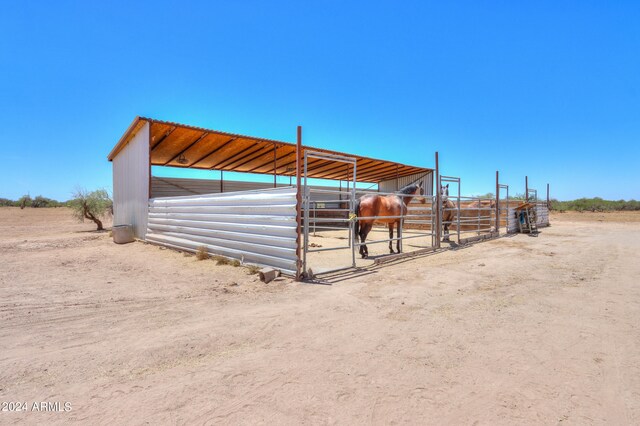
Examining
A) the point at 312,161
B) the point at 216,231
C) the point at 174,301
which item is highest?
the point at 312,161

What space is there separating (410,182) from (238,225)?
1682 centimetres

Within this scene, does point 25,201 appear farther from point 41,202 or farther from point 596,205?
point 596,205

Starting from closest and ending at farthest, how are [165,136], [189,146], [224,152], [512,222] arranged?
[165,136] → [189,146] → [224,152] → [512,222]

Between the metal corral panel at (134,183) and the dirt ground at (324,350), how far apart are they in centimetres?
602

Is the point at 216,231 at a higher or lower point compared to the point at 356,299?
higher

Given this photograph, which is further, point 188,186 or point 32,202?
point 32,202

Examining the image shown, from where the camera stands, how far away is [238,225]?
659 centimetres

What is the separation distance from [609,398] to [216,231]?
7.07 metres

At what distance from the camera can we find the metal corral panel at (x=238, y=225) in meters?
5.39

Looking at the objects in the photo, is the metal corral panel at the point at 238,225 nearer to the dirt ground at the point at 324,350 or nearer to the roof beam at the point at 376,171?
the dirt ground at the point at 324,350

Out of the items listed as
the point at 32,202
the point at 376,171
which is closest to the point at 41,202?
the point at 32,202

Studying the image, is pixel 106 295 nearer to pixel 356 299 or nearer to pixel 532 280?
pixel 356 299

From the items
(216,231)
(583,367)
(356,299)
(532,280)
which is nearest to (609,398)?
(583,367)

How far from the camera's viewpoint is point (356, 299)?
406 cm
